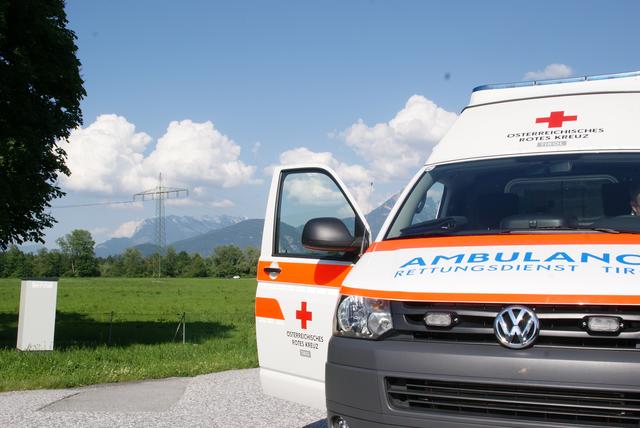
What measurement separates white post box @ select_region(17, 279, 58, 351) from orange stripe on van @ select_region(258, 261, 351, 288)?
361 inches

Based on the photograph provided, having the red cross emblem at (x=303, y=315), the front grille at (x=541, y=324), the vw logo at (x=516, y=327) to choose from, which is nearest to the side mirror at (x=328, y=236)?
the red cross emblem at (x=303, y=315)

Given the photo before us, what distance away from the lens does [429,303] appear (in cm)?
340

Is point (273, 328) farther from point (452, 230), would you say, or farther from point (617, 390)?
point (617, 390)

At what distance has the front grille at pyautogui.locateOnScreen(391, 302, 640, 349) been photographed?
119 inches

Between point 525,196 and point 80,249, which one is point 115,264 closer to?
point 80,249

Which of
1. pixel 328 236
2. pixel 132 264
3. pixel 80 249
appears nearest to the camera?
pixel 328 236

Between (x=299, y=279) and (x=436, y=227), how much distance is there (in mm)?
1122

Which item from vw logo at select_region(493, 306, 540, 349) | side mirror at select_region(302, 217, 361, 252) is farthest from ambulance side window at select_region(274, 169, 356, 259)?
vw logo at select_region(493, 306, 540, 349)

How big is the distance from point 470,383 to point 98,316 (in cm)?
3112

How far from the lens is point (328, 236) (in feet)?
14.3

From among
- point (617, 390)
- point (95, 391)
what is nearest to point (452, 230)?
point (617, 390)

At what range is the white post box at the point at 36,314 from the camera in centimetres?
1312

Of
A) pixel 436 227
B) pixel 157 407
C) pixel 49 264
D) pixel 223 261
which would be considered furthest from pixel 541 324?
pixel 49 264

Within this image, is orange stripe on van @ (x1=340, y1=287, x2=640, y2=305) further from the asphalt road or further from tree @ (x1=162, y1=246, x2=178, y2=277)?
tree @ (x1=162, y1=246, x2=178, y2=277)
